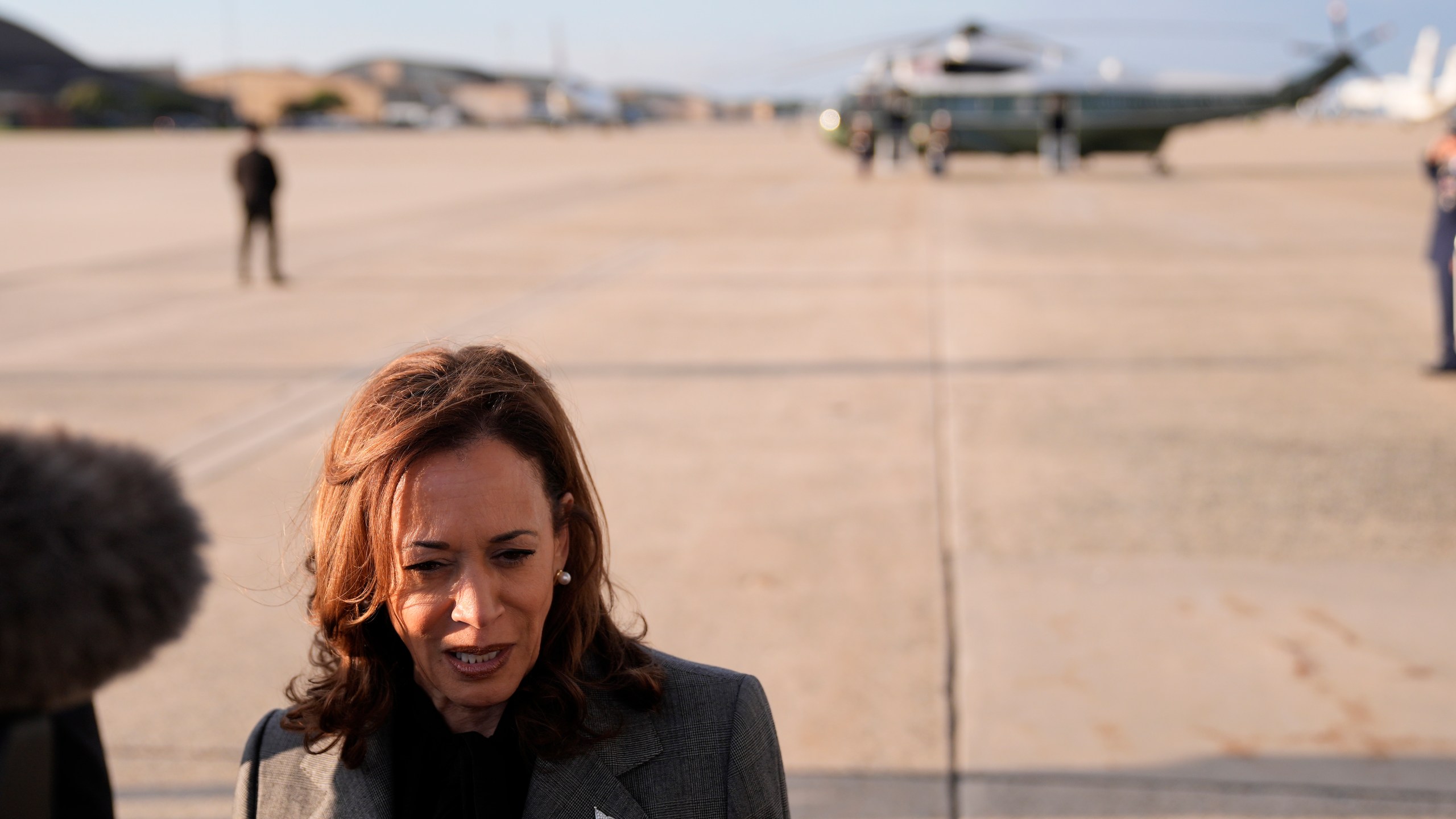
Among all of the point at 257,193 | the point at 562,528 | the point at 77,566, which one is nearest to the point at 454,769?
the point at 562,528

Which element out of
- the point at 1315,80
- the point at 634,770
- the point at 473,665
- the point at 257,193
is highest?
the point at 1315,80

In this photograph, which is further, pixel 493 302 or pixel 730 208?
pixel 730 208

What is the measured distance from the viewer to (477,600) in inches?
59.6

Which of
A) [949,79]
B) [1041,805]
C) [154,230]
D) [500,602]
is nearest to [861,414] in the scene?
[1041,805]

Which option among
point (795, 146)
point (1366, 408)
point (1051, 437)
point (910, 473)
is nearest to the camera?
point (910, 473)

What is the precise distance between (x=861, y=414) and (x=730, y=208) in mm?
16696

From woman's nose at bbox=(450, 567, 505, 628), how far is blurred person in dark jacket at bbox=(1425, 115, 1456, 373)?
27.6 ft

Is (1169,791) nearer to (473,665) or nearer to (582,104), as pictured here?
(473,665)

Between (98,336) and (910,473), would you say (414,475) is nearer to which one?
(910,473)

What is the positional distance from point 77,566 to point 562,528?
726 millimetres

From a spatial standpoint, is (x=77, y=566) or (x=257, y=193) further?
(x=257, y=193)

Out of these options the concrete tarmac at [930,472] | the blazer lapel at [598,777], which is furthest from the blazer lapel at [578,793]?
the concrete tarmac at [930,472]

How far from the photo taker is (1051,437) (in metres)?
7.39

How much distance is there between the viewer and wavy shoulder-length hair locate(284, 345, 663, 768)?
60.1 inches
